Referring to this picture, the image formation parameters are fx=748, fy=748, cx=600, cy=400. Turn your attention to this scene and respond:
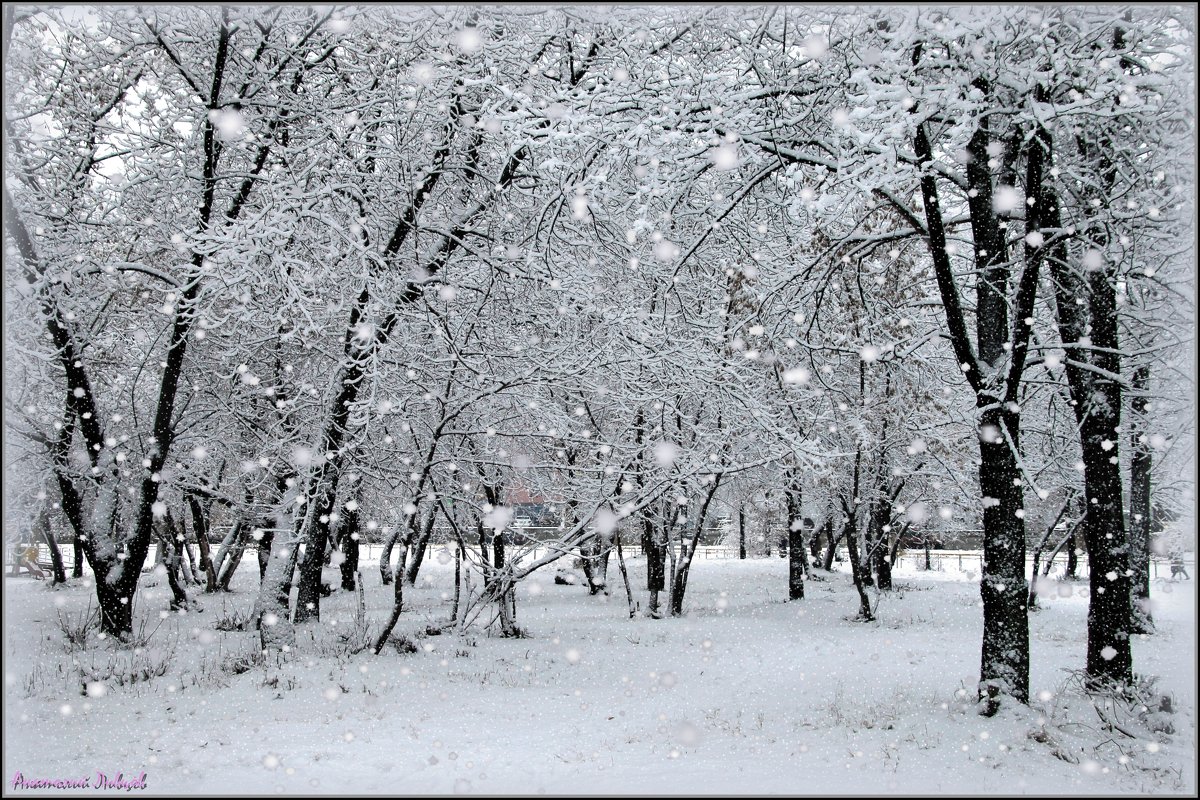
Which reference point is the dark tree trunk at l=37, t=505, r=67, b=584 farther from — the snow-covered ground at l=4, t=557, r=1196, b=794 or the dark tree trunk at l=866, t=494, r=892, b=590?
the dark tree trunk at l=866, t=494, r=892, b=590

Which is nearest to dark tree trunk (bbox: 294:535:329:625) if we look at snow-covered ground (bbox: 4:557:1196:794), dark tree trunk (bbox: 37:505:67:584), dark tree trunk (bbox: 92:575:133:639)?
snow-covered ground (bbox: 4:557:1196:794)

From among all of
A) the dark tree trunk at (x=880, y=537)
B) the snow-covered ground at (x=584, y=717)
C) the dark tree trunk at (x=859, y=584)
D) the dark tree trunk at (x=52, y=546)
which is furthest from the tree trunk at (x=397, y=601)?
the dark tree trunk at (x=52, y=546)

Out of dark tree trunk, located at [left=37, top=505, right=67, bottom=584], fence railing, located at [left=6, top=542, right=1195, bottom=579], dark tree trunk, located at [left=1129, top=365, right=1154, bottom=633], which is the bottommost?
fence railing, located at [left=6, top=542, right=1195, bottom=579]

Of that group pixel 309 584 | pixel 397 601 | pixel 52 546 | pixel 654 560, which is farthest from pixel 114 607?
pixel 52 546

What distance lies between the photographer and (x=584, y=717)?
767 cm

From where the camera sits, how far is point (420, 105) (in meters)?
8.20

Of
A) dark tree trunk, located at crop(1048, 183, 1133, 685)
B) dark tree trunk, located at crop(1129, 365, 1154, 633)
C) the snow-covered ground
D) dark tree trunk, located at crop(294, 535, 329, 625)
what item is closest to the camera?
the snow-covered ground

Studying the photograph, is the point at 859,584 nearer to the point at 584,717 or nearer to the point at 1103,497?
the point at 1103,497

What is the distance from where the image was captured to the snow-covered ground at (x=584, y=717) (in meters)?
5.19

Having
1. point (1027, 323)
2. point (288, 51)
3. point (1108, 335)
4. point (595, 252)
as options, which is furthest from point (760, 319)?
point (288, 51)

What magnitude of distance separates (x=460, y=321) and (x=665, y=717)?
4850 mm

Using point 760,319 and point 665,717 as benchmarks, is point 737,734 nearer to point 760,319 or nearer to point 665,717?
point 665,717

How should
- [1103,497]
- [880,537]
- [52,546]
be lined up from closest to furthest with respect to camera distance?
[1103,497] < [880,537] < [52,546]

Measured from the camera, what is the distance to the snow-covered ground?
5.19 meters
